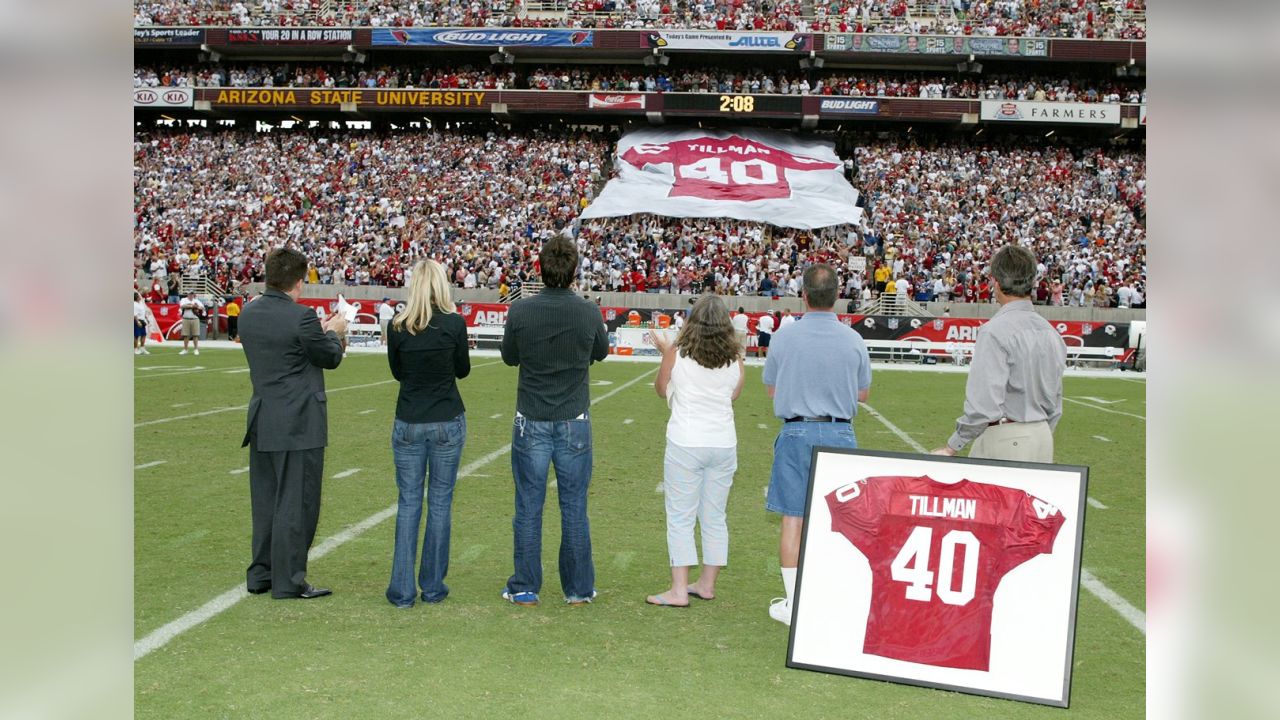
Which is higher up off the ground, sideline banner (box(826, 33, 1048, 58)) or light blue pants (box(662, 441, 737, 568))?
sideline banner (box(826, 33, 1048, 58))

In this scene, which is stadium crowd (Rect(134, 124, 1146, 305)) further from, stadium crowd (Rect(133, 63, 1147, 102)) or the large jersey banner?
stadium crowd (Rect(133, 63, 1147, 102))

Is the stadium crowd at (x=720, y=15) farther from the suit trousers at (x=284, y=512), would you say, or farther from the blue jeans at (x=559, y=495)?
the suit trousers at (x=284, y=512)

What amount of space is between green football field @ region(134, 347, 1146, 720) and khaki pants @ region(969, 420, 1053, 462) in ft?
3.14

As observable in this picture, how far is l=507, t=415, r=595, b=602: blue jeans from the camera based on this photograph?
5594 mm

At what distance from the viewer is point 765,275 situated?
3647 centimetres

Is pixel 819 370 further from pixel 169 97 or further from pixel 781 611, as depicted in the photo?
pixel 169 97

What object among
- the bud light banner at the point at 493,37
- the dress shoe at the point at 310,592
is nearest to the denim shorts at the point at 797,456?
the dress shoe at the point at 310,592

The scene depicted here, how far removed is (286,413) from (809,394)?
2671mm

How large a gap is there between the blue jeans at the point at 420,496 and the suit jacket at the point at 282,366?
47 centimetres

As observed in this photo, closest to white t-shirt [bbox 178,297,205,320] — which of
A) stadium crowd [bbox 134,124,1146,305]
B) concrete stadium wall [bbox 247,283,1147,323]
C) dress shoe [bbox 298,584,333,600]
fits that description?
concrete stadium wall [bbox 247,283,1147,323]

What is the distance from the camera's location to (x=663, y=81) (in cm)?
4878
